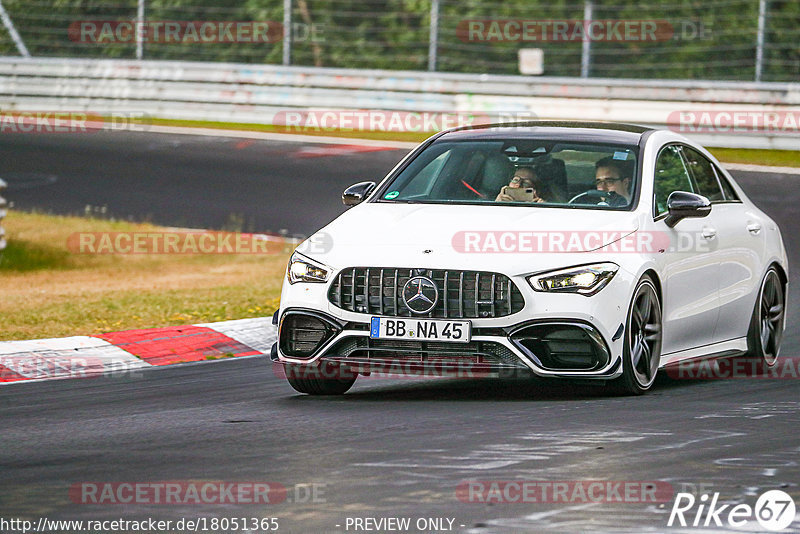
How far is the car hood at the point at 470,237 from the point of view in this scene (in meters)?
8.39

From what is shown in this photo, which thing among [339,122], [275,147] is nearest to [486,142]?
[275,147]

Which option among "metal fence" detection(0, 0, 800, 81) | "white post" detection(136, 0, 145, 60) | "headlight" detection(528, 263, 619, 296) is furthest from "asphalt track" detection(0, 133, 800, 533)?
"metal fence" detection(0, 0, 800, 81)

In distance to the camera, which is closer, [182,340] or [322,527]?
[322,527]

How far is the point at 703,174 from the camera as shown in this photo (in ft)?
33.7

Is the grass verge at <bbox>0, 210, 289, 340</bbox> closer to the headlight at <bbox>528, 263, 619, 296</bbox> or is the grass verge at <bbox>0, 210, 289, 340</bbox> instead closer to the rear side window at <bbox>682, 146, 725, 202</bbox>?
the rear side window at <bbox>682, 146, 725, 202</bbox>

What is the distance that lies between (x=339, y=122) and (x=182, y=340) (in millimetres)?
15519

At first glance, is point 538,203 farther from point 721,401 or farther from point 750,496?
point 750,496

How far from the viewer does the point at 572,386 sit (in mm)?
9281

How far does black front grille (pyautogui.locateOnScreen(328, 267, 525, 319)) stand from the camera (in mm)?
8297

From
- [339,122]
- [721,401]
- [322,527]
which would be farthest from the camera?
[339,122]
